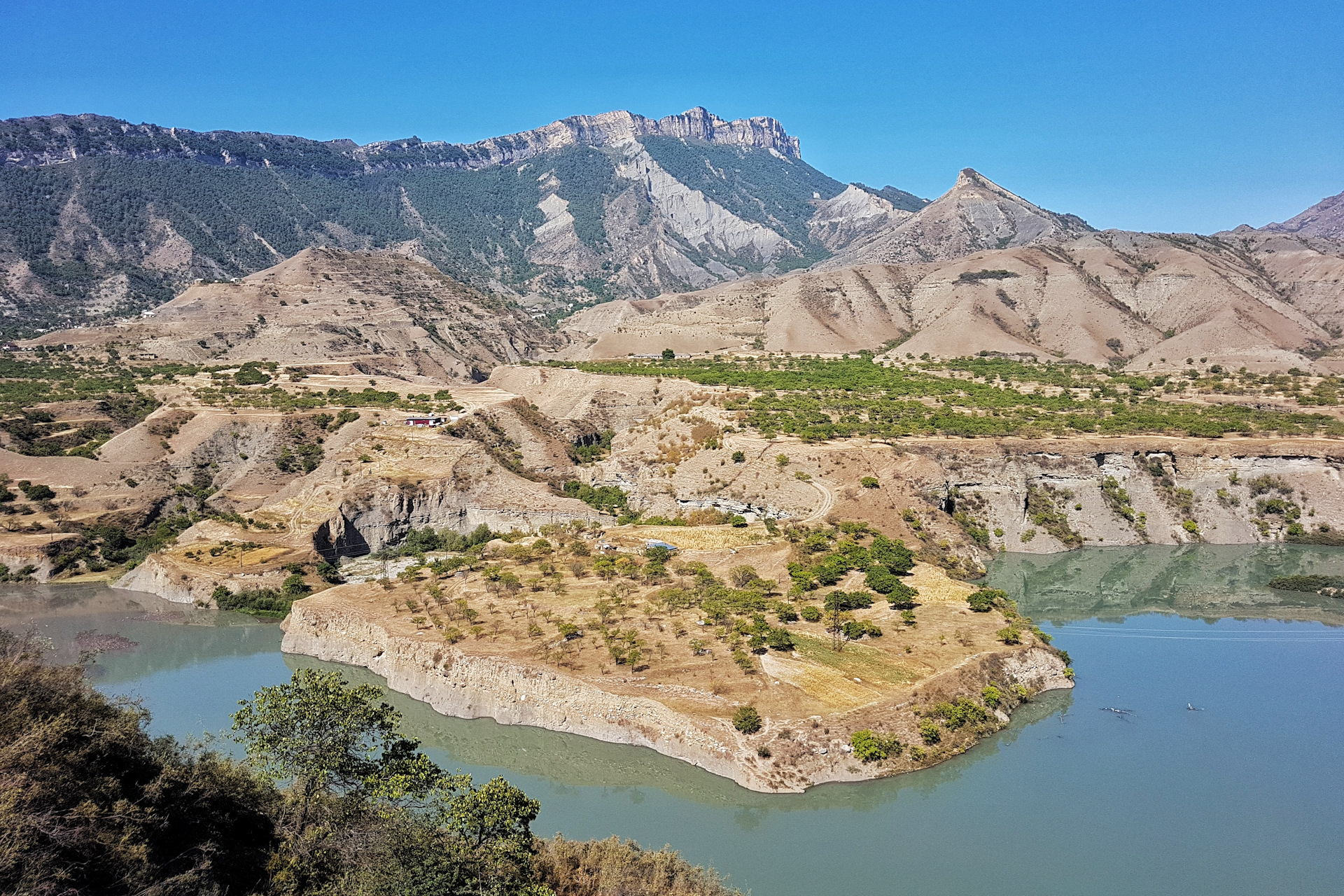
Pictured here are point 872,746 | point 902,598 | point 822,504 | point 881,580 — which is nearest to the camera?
point 872,746

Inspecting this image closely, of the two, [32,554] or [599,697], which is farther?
[32,554]

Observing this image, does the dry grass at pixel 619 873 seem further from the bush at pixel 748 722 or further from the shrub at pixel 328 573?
the shrub at pixel 328 573

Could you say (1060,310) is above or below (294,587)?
above

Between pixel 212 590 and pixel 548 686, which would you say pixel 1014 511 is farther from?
pixel 212 590

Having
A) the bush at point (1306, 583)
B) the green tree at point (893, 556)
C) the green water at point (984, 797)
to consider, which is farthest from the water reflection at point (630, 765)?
the bush at point (1306, 583)

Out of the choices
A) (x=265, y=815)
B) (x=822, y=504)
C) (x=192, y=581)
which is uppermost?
(x=822, y=504)

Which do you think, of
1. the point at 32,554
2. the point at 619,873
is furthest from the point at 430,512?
the point at 619,873

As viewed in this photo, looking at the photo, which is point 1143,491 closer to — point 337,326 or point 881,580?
point 881,580
